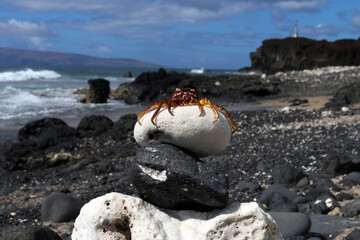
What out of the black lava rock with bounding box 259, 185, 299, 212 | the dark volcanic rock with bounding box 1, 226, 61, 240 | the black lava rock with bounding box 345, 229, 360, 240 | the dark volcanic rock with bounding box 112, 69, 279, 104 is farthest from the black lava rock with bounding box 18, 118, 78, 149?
the dark volcanic rock with bounding box 112, 69, 279, 104

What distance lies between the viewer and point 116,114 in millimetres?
24438

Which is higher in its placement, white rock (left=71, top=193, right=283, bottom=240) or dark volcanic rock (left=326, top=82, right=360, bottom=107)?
dark volcanic rock (left=326, top=82, right=360, bottom=107)

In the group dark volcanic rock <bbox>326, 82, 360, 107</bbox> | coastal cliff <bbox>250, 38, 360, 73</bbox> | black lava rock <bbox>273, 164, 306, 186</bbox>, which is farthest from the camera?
coastal cliff <bbox>250, 38, 360, 73</bbox>

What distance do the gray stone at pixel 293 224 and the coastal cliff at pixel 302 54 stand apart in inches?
2355

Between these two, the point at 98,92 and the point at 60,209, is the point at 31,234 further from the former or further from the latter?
the point at 98,92

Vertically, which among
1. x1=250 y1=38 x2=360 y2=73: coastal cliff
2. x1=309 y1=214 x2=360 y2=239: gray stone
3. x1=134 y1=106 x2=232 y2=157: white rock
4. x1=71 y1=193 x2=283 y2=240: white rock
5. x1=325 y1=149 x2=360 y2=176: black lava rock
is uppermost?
x1=250 y1=38 x2=360 y2=73: coastal cliff

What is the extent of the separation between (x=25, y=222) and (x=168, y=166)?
4.91 m

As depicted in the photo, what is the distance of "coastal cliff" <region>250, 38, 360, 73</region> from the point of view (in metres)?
61.9

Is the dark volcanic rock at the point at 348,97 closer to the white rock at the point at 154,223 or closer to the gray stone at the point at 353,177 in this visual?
the gray stone at the point at 353,177

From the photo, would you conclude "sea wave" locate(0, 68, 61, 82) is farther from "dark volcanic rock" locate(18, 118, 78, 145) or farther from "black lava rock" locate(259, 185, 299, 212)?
"black lava rock" locate(259, 185, 299, 212)

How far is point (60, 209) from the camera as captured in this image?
7.31m

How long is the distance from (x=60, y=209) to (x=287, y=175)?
4849mm

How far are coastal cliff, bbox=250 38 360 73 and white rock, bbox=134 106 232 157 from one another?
2445 inches

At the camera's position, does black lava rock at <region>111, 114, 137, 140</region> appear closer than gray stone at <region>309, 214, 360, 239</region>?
No
